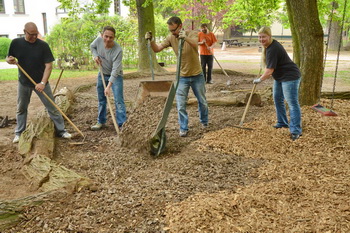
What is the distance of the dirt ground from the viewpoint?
3.14 m

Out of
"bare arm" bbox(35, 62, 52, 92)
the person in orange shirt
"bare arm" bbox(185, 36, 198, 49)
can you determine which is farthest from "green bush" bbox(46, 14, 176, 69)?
"bare arm" bbox(185, 36, 198, 49)

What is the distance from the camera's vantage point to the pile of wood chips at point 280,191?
3.05 meters

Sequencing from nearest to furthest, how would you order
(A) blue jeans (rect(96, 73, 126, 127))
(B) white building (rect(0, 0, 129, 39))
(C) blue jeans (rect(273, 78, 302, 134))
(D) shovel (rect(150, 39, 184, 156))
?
(D) shovel (rect(150, 39, 184, 156)) < (C) blue jeans (rect(273, 78, 302, 134)) < (A) blue jeans (rect(96, 73, 126, 127)) < (B) white building (rect(0, 0, 129, 39))

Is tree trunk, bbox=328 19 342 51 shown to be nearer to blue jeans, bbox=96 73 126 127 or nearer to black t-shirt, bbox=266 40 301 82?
black t-shirt, bbox=266 40 301 82

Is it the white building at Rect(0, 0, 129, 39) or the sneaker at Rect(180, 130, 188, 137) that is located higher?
the white building at Rect(0, 0, 129, 39)

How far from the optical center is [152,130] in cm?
513

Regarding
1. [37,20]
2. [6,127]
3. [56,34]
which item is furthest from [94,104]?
[37,20]

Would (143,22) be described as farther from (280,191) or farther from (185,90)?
(280,191)

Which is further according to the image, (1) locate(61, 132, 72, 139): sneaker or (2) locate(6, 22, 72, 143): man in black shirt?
(1) locate(61, 132, 72, 139): sneaker

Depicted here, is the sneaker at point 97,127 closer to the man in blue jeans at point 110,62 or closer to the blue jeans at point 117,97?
the blue jeans at point 117,97

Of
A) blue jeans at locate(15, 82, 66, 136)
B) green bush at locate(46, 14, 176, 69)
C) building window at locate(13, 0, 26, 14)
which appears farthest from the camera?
building window at locate(13, 0, 26, 14)

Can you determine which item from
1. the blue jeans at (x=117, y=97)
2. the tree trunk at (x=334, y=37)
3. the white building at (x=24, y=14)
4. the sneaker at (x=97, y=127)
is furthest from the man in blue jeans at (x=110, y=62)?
the tree trunk at (x=334, y=37)

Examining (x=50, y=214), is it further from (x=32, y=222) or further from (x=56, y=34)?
(x=56, y=34)

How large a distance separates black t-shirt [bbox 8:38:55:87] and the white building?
65.4 feet
